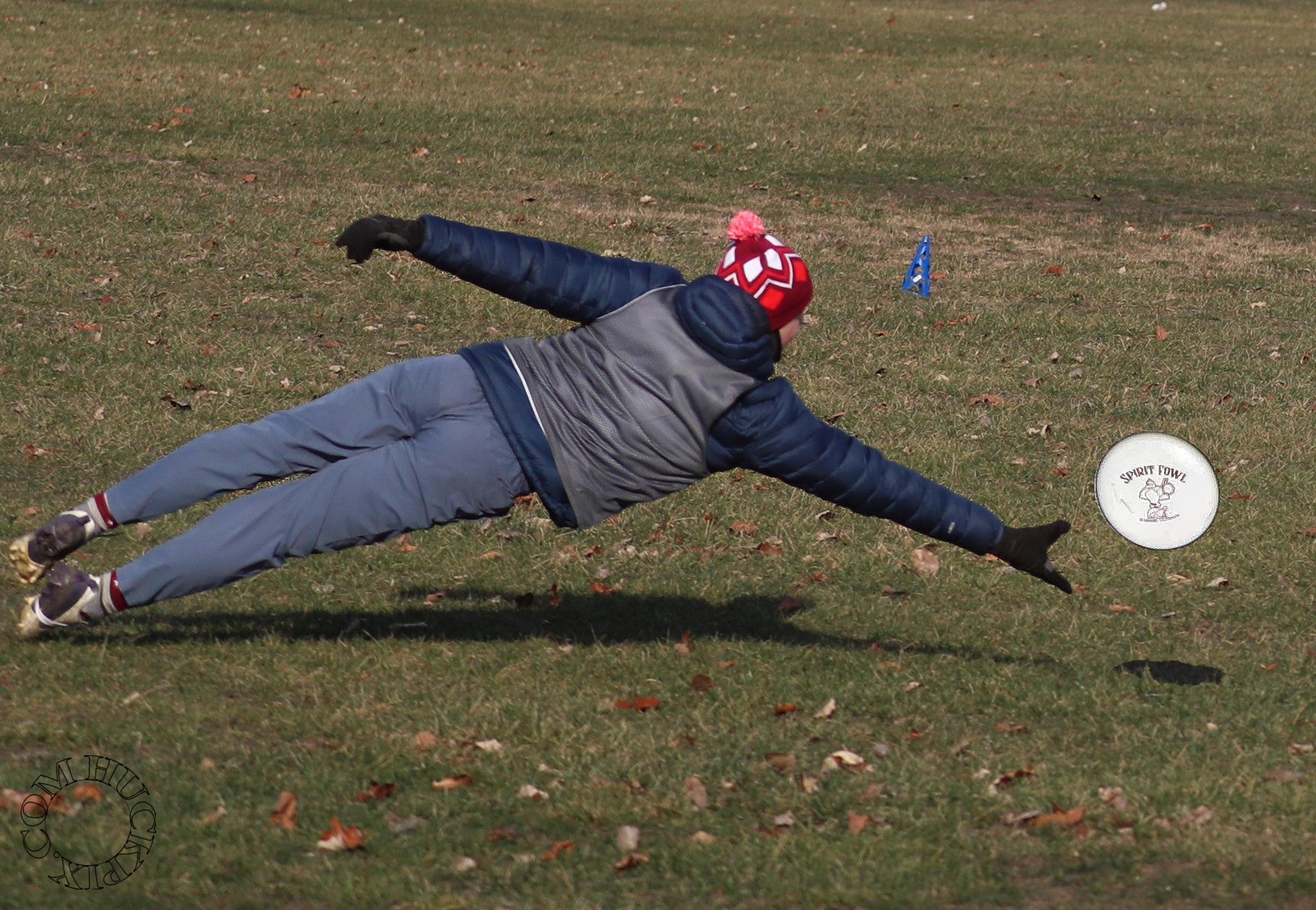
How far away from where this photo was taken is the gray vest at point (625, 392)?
5.70 m

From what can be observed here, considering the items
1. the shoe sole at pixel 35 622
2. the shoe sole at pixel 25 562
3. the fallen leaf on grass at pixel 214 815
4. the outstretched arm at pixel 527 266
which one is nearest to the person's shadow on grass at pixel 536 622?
the shoe sole at pixel 35 622

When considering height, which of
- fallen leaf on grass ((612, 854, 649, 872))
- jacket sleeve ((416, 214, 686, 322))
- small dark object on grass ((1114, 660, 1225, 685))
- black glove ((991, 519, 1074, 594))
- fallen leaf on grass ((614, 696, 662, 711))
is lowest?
fallen leaf on grass ((612, 854, 649, 872))

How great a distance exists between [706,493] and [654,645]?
220 centimetres

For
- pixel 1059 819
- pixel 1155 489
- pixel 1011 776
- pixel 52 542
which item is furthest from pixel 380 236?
pixel 1155 489

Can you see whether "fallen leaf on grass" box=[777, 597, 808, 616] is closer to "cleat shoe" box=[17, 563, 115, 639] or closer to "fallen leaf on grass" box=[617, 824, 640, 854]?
"fallen leaf on grass" box=[617, 824, 640, 854]

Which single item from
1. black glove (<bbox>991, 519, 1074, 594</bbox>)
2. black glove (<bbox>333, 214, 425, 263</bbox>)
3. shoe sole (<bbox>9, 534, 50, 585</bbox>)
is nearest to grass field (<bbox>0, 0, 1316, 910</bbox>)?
shoe sole (<bbox>9, 534, 50, 585</bbox>)

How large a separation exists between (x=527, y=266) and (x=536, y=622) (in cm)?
202

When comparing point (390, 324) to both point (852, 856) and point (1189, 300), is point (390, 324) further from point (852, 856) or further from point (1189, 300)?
point (852, 856)

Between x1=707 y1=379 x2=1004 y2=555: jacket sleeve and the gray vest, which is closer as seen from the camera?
the gray vest

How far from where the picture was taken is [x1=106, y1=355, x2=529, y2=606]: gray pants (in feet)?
18.6

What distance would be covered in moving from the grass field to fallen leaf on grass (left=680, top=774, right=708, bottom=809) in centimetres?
3

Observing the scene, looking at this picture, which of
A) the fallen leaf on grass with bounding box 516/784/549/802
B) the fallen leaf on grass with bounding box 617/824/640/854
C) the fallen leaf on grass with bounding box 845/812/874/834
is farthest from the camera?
the fallen leaf on grass with bounding box 516/784/549/802

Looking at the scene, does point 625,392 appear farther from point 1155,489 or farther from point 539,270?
point 1155,489

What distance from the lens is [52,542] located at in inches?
228
